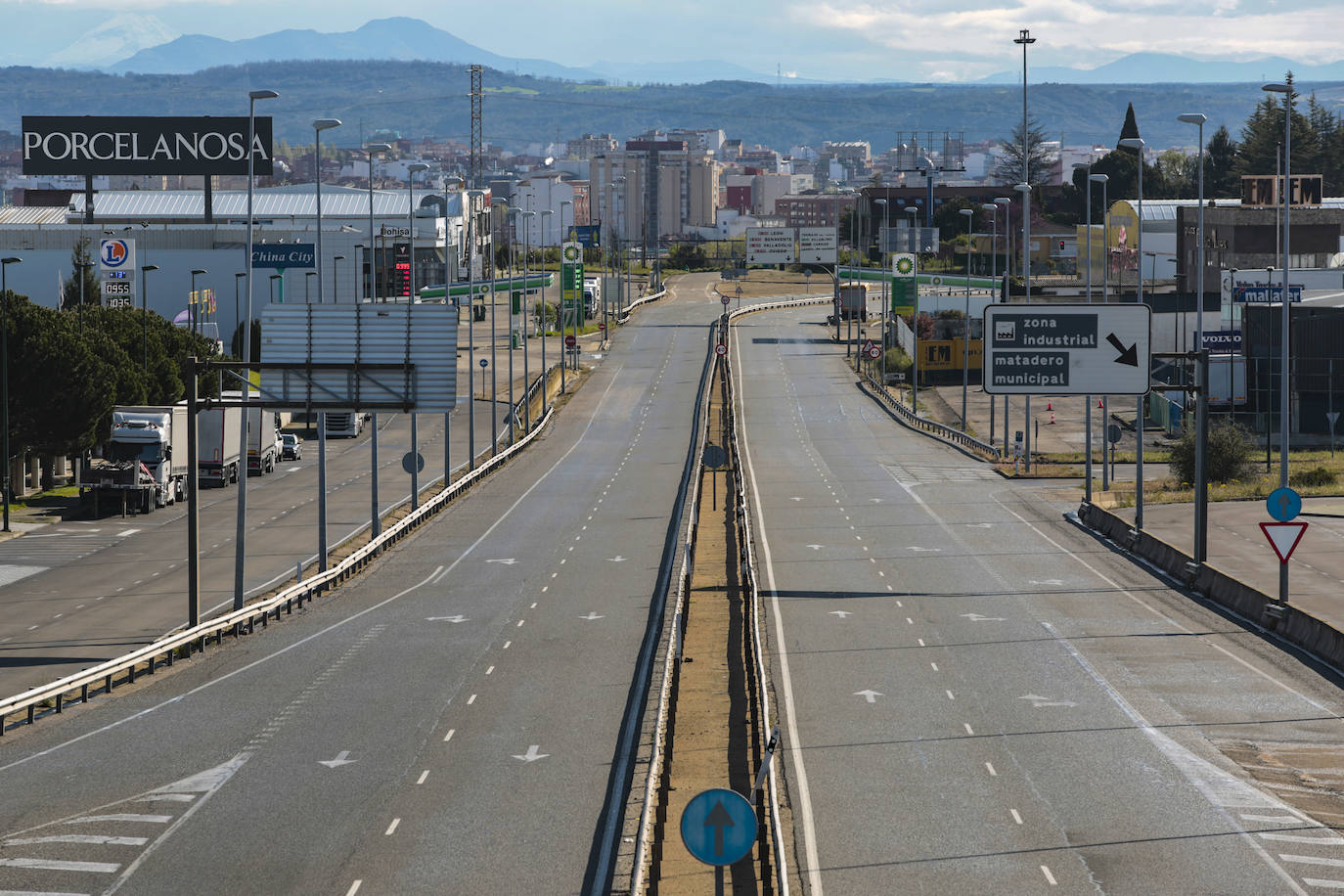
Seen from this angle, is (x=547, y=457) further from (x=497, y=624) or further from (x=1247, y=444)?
(x=497, y=624)

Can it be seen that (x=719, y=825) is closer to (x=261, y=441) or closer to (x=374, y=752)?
(x=374, y=752)

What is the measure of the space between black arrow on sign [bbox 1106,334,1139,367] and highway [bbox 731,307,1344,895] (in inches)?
231

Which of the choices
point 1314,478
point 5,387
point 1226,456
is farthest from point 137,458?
point 1314,478

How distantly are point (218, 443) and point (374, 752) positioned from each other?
45.4 meters

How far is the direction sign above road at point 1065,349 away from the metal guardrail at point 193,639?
744 inches

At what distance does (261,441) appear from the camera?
74500 mm

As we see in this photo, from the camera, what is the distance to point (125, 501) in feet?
204

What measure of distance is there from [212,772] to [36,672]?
11.5 metres

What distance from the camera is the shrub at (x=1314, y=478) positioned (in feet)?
209

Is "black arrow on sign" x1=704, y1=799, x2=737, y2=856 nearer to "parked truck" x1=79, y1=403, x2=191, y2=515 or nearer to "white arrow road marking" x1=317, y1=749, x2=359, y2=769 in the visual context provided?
"white arrow road marking" x1=317, y1=749, x2=359, y2=769


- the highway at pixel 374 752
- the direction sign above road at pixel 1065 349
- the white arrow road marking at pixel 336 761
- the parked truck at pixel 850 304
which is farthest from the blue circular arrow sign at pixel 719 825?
the parked truck at pixel 850 304

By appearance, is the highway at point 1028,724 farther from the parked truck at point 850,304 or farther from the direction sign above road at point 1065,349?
the parked truck at point 850,304

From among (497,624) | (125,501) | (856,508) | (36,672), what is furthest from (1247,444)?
(36,672)

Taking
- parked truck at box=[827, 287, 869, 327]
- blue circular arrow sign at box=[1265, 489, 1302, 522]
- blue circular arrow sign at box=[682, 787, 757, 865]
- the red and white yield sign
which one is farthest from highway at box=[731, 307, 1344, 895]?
parked truck at box=[827, 287, 869, 327]
